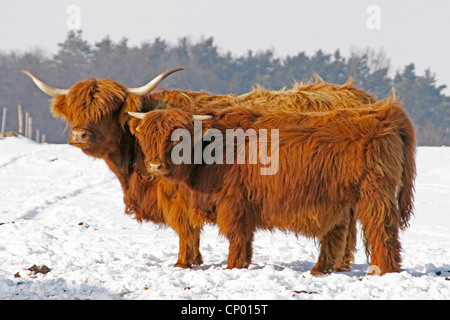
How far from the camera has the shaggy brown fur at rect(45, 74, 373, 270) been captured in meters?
5.22

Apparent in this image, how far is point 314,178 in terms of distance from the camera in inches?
179

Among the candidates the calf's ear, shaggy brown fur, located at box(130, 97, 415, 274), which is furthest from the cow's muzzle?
shaggy brown fur, located at box(130, 97, 415, 274)

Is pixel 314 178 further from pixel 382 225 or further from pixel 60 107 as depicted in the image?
pixel 60 107

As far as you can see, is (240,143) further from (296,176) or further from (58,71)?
(58,71)

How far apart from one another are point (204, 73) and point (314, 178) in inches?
1316

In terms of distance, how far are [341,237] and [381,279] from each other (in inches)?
41.7

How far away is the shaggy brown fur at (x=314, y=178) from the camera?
4438mm

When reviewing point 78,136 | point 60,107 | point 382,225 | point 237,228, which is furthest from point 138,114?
point 382,225

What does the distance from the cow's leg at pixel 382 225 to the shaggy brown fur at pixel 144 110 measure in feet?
2.42

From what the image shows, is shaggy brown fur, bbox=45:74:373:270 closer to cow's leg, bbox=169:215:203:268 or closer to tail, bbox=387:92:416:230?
cow's leg, bbox=169:215:203:268

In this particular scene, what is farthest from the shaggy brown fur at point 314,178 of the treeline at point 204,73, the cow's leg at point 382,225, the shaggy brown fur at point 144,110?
the treeline at point 204,73

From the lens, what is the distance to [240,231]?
15.3 feet

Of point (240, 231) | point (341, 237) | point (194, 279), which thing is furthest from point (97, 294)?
point (341, 237)

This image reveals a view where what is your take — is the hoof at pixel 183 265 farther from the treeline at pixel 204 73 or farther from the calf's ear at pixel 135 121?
the treeline at pixel 204 73
